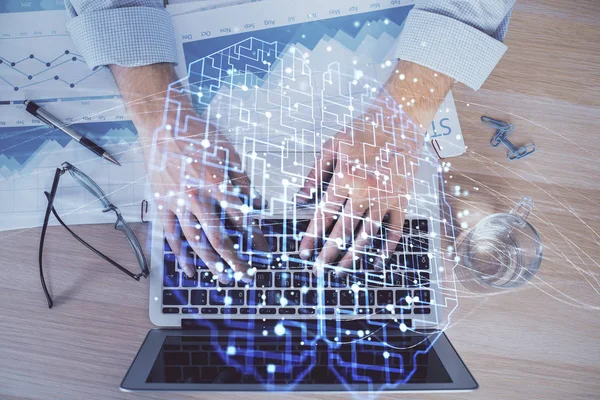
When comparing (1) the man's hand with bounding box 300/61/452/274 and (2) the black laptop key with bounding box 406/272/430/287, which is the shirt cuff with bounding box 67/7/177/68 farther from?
(2) the black laptop key with bounding box 406/272/430/287

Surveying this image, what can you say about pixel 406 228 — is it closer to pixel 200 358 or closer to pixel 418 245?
pixel 418 245

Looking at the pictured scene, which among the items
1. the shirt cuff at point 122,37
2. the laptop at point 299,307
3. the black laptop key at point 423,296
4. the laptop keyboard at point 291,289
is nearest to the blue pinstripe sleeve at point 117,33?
the shirt cuff at point 122,37

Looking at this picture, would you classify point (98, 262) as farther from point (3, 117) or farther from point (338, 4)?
point (338, 4)

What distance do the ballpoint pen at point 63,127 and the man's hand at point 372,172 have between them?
323mm

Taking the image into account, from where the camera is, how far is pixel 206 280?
0.61 metres

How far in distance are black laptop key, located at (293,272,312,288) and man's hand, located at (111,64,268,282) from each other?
0.20ft

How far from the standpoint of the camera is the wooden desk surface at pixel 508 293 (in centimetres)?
61

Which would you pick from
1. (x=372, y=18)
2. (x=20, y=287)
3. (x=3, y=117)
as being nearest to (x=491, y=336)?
(x=372, y=18)

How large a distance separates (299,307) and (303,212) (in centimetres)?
14

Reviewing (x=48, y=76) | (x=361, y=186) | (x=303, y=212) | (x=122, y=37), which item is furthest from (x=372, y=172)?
(x=48, y=76)

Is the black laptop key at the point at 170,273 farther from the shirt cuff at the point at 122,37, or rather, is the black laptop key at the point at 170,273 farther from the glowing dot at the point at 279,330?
the shirt cuff at the point at 122,37

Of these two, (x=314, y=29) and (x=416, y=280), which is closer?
(x=416, y=280)

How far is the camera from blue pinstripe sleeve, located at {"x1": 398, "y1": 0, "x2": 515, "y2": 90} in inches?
26.2

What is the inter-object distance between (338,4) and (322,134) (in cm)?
24
